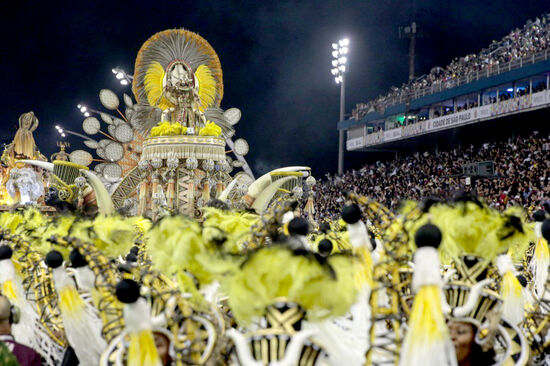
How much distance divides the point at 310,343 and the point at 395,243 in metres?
0.68

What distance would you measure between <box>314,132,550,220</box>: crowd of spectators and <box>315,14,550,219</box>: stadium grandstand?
36 millimetres

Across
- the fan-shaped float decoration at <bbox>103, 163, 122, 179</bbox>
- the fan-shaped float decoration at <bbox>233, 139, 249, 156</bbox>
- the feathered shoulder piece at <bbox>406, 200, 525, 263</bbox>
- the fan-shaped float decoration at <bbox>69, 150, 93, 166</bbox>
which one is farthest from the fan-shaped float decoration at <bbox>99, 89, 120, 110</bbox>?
the feathered shoulder piece at <bbox>406, 200, 525, 263</bbox>

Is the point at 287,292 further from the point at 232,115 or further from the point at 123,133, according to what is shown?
the point at 123,133

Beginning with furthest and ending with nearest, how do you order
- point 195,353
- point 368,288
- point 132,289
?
point 368,288 → point 195,353 → point 132,289

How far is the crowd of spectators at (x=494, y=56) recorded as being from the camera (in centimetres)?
2058

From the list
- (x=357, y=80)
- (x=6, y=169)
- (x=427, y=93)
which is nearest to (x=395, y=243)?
(x=6, y=169)

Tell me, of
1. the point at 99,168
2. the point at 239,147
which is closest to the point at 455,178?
the point at 239,147

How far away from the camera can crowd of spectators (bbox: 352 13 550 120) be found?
2058 centimetres

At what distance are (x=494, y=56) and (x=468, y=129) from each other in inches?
124

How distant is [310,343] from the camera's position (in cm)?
223

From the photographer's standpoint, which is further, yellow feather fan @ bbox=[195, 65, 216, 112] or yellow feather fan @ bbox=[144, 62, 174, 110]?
yellow feather fan @ bbox=[195, 65, 216, 112]

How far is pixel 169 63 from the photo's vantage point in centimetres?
1282

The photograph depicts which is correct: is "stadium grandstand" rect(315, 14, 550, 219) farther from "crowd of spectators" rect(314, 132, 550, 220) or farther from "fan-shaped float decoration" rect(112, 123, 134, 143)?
"fan-shaped float decoration" rect(112, 123, 134, 143)

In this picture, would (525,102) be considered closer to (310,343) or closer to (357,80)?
(357,80)
